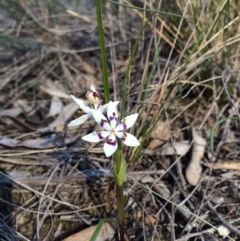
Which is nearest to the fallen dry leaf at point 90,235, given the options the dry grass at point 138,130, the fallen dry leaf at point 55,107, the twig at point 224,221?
the dry grass at point 138,130

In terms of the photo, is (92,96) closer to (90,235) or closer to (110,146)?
(110,146)

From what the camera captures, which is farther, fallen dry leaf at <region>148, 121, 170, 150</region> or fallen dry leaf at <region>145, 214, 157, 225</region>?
fallen dry leaf at <region>148, 121, 170, 150</region>

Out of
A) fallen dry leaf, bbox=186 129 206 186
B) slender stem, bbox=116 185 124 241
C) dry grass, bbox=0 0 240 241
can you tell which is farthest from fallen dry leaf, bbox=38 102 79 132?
slender stem, bbox=116 185 124 241

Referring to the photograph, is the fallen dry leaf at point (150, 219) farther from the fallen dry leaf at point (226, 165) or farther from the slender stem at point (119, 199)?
the fallen dry leaf at point (226, 165)

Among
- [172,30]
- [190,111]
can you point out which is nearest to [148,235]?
[190,111]

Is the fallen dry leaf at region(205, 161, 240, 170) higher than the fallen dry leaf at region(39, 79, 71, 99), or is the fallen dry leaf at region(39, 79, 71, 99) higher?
the fallen dry leaf at region(39, 79, 71, 99)

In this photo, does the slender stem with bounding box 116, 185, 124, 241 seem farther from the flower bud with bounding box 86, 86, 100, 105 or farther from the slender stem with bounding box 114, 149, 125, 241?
the flower bud with bounding box 86, 86, 100, 105
